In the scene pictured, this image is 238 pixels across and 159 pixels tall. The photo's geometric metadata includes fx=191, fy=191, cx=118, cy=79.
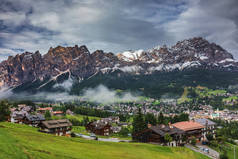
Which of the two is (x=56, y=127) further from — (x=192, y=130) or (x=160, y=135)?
(x=192, y=130)

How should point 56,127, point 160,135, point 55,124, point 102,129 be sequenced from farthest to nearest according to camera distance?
point 102,129, point 55,124, point 56,127, point 160,135

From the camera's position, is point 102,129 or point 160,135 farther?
point 102,129

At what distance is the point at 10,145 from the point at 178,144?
66.6m

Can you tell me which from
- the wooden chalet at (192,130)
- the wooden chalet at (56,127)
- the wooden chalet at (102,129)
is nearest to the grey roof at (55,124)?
the wooden chalet at (56,127)

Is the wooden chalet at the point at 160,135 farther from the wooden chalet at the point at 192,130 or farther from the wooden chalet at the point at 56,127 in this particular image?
the wooden chalet at the point at 56,127

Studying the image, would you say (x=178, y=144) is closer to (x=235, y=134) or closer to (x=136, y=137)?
(x=136, y=137)

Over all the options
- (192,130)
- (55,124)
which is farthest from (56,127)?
(192,130)

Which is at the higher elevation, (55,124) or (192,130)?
(55,124)

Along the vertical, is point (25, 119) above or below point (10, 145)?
below

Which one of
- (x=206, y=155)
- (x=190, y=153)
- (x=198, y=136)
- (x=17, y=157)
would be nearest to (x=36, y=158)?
(x=17, y=157)

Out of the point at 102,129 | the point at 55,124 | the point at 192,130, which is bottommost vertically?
the point at 102,129

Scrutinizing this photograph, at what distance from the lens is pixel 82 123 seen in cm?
16300

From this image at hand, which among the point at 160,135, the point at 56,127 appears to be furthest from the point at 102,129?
the point at 160,135

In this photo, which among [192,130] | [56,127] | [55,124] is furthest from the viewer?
[192,130]
